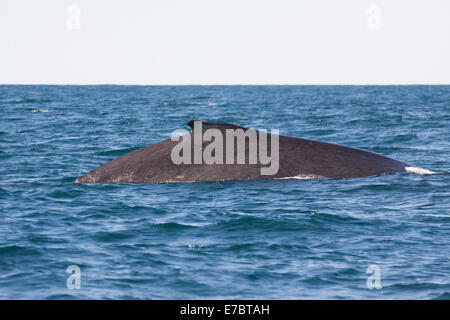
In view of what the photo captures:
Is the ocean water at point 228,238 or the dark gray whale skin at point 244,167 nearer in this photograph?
the ocean water at point 228,238

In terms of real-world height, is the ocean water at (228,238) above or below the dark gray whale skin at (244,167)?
below

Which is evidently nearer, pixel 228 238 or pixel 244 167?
pixel 228 238

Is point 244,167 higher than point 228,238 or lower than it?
higher

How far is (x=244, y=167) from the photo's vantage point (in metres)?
12.4

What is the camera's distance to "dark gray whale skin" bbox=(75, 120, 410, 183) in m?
12.3

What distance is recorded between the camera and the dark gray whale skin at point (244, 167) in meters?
12.3

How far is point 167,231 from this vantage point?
9797mm

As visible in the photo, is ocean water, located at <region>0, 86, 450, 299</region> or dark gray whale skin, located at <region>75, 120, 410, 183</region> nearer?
ocean water, located at <region>0, 86, 450, 299</region>

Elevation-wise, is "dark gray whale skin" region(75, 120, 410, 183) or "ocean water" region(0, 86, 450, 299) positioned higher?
"dark gray whale skin" region(75, 120, 410, 183)
